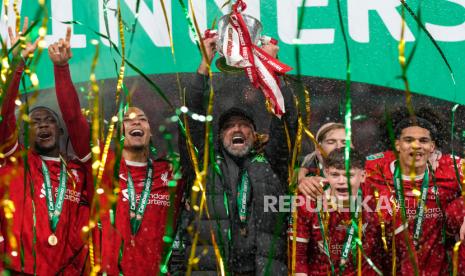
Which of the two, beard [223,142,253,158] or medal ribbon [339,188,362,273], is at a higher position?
beard [223,142,253,158]

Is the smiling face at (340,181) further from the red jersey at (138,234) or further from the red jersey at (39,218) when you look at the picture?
the red jersey at (39,218)

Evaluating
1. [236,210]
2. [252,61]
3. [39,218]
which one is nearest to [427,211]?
[236,210]

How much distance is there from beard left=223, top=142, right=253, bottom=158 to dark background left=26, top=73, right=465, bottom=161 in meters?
0.25

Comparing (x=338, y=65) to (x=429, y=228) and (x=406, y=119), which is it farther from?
(x=429, y=228)

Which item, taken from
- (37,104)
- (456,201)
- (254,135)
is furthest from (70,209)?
(456,201)

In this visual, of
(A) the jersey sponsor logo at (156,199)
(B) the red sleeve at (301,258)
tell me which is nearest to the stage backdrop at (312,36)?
(A) the jersey sponsor logo at (156,199)

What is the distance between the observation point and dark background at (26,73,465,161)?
3455 millimetres

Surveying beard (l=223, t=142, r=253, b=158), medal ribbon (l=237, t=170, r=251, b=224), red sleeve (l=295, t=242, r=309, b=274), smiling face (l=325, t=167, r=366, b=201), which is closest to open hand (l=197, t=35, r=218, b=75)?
beard (l=223, t=142, r=253, b=158)

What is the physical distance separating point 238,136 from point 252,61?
1.20 ft

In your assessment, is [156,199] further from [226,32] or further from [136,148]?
[226,32]

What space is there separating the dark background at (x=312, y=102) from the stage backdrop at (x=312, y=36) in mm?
44

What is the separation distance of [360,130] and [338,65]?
32 cm

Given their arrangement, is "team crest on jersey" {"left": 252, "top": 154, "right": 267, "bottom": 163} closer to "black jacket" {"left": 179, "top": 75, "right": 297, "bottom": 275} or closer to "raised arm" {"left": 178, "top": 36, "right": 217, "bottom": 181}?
"black jacket" {"left": 179, "top": 75, "right": 297, "bottom": 275}

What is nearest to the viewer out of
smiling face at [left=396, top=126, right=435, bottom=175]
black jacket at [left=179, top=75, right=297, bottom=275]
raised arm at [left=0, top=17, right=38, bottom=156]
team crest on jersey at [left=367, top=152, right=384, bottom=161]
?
raised arm at [left=0, top=17, right=38, bottom=156]
